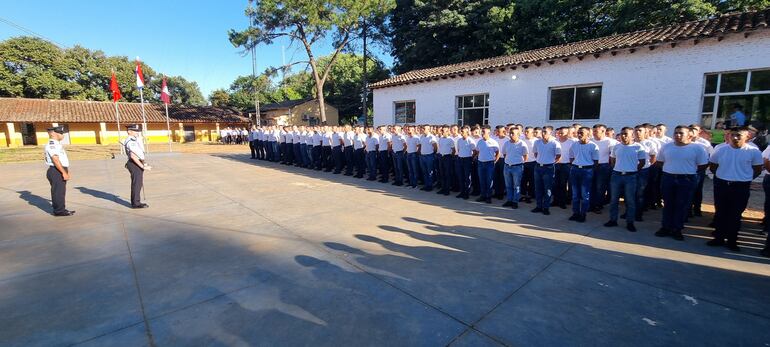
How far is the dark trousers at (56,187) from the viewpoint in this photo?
6.18m

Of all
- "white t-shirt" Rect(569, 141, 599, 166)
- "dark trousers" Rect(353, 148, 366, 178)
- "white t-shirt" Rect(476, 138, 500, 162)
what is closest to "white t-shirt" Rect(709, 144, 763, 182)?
"white t-shirt" Rect(569, 141, 599, 166)

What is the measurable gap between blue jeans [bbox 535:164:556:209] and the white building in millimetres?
6170

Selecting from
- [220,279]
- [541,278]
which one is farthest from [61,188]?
[541,278]

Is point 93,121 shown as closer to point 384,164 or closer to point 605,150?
point 384,164

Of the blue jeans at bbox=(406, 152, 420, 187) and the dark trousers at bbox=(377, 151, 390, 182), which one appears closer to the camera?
the blue jeans at bbox=(406, 152, 420, 187)

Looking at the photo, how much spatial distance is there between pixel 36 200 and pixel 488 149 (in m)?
10.1

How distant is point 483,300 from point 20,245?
6.22 meters

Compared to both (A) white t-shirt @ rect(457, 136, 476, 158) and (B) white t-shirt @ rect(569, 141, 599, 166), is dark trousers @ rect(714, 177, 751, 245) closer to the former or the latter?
(B) white t-shirt @ rect(569, 141, 599, 166)

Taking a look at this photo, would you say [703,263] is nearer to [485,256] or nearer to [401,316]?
[485,256]

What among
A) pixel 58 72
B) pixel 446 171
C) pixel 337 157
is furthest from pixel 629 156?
pixel 58 72

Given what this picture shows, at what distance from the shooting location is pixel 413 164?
9141 millimetres

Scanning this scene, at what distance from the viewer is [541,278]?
3.66m

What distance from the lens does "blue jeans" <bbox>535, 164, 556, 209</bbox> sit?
252 inches

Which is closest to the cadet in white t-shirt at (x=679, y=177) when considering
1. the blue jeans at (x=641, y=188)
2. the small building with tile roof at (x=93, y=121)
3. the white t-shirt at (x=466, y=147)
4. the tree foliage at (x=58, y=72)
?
the blue jeans at (x=641, y=188)
